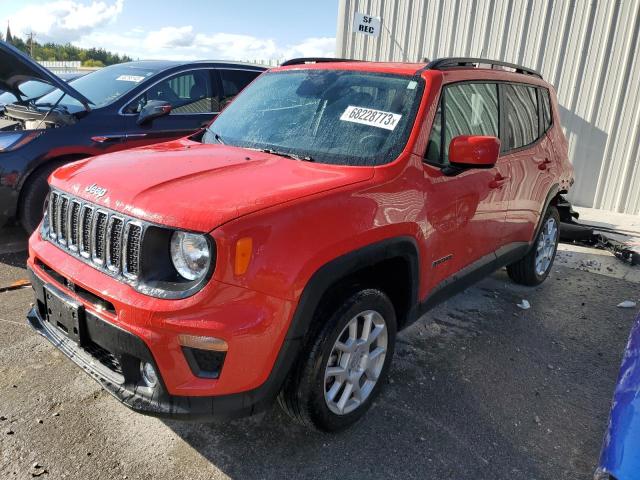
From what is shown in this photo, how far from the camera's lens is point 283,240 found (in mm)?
2088

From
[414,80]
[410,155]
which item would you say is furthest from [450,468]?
[414,80]

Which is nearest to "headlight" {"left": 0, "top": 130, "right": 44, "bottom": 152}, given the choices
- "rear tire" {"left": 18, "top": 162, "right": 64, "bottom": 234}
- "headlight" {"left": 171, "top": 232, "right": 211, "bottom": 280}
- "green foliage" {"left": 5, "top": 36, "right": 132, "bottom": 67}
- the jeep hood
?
"rear tire" {"left": 18, "top": 162, "right": 64, "bottom": 234}

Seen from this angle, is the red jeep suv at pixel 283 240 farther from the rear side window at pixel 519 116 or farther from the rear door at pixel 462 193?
the rear side window at pixel 519 116

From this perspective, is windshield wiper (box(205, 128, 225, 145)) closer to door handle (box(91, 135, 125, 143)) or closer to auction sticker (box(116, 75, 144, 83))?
door handle (box(91, 135, 125, 143))

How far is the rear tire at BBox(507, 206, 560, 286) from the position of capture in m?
4.73

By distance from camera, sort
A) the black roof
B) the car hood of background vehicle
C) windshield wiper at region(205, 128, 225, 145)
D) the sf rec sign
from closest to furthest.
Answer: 1. the car hood of background vehicle
2. windshield wiper at region(205, 128, 225, 145)
3. the black roof
4. the sf rec sign

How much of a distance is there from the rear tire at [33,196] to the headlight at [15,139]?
10.4 inches

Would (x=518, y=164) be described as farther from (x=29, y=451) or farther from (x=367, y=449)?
(x=29, y=451)

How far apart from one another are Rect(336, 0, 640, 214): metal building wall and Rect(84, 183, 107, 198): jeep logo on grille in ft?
25.5

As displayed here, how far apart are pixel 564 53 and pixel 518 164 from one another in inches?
211

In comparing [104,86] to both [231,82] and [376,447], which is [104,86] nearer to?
[231,82]

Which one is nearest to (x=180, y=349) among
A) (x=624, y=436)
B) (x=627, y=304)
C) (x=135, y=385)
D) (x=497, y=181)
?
(x=135, y=385)

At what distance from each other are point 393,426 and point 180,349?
1324 mm

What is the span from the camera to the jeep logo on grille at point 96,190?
7.70ft
